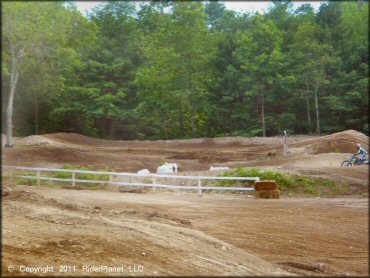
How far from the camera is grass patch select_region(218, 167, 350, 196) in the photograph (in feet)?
53.3

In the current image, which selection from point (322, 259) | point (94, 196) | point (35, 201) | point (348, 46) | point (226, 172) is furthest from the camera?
point (226, 172)

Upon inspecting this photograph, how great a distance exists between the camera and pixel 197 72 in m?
11.8

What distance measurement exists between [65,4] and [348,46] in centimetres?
1203

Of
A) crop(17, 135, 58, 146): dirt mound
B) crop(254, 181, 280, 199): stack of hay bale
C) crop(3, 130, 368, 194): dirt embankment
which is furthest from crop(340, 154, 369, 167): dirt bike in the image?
crop(17, 135, 58, 146): dirt mound

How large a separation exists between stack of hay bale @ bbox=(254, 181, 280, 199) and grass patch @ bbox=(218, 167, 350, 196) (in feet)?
4.80

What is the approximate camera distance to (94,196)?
14656 millimetres

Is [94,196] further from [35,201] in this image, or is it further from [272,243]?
[272,243]

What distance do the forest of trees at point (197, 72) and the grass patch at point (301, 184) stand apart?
2.51 metres

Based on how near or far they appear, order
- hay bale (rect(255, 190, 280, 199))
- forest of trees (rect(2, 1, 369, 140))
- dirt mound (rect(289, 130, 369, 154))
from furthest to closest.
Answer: dirt mound (rect(289, 130, 369, 154)) < hay bale (rect(255, 190, 280, 199)) < forest of trees (rect(2, 1, 369, 140))

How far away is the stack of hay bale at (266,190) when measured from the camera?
14.9 meters

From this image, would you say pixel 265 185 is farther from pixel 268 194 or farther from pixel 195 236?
pixel 195 236

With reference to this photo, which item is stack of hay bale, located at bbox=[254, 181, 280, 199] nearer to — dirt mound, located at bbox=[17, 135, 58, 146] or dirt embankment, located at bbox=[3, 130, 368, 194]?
dirt embankment, located at bbox=[3, 130, 368, 194]

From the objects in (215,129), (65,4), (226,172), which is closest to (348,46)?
(215,129)

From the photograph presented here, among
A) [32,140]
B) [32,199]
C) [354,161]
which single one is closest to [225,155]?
[354,161]
